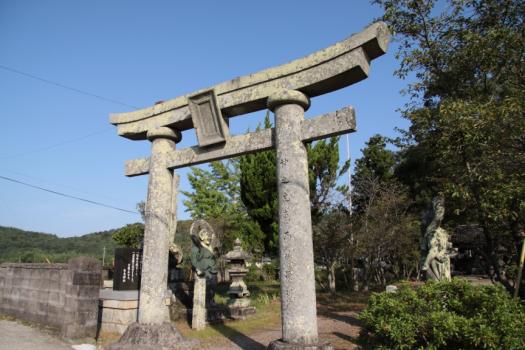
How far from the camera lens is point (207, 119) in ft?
21.2

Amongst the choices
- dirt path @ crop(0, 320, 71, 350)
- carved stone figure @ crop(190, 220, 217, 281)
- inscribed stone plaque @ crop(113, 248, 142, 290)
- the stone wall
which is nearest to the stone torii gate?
the stone wall

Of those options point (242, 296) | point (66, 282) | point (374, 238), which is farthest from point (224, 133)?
point (374, 238)

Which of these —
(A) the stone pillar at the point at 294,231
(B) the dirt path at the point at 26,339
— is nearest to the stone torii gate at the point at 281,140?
(A) the stone pillar at the point at 294,231

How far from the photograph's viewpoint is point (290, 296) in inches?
192

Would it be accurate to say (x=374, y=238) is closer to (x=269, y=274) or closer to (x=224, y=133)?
(x=269, y=274)

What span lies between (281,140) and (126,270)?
18.8 feet

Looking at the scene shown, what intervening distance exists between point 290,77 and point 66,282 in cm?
608

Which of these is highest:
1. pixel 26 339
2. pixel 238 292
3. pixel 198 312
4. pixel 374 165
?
pixel 374 165

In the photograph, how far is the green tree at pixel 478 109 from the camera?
254 inches

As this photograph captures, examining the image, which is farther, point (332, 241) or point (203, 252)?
point (332, 241)

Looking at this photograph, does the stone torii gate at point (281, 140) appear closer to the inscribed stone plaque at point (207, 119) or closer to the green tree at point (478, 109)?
the inscribed stone plaque at point (207, 119)

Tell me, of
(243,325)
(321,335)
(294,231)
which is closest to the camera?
(294,231)

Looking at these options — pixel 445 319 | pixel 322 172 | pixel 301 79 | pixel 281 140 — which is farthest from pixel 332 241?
pixel 445 319

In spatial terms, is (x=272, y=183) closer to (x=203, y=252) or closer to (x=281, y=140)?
(x=203, y=252)
